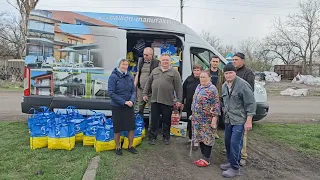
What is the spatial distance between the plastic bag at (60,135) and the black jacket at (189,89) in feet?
7.47

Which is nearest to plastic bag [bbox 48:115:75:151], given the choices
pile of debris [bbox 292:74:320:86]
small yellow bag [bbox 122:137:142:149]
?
small yellow bag [bbox 122:137:142:149]

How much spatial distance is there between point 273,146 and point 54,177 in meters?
4.37

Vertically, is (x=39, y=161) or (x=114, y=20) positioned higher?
(x=114, y=20)

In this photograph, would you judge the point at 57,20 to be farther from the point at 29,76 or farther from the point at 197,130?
the point at 197,130

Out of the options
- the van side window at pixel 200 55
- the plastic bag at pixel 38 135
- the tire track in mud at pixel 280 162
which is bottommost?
the tire track in mud at pixel 280 162

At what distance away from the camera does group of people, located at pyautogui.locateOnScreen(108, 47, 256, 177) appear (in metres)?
4.50

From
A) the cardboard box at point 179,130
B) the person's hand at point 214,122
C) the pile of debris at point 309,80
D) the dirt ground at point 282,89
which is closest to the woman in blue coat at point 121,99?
the person's hand at point 214,122

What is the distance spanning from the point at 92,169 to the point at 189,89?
254 centimetres

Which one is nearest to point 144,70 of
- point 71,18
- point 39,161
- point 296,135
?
point 71,18

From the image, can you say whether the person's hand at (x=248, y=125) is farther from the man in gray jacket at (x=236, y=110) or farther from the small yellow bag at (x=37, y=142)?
the small yellow bag at (x=37, y=142)

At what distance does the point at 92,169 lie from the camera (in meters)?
4.34

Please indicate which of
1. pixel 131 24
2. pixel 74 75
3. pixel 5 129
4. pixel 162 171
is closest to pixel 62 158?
pixel 162 171

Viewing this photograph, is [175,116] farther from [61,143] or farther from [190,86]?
[61,143]

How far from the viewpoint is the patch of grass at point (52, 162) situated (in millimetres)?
4234
